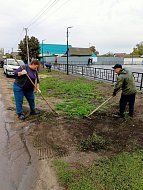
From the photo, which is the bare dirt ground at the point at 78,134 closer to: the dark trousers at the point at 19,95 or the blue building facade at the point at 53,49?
the dark trousers at the point at 19,95

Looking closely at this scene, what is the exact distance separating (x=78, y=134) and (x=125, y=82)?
2031mm

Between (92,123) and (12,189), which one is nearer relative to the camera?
(12,189)

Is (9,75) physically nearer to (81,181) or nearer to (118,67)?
(118,67)

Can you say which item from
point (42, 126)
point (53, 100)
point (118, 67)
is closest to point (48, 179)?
point (42, 126)

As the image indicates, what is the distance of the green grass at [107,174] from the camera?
3738mm

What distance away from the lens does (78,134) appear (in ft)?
19.5

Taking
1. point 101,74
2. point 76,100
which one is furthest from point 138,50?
point 76,100

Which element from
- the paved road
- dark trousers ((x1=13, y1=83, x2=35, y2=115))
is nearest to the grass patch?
the paved road

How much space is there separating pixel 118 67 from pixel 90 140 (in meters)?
2.35

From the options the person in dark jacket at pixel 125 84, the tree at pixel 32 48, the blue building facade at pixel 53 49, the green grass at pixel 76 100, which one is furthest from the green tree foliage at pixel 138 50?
the person in dark jacket at pixel 125 84

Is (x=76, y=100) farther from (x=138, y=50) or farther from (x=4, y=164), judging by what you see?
(x=138, y=50)

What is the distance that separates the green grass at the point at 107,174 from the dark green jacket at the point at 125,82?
257cm

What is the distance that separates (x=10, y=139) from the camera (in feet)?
19.1

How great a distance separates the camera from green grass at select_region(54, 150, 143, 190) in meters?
3.74
